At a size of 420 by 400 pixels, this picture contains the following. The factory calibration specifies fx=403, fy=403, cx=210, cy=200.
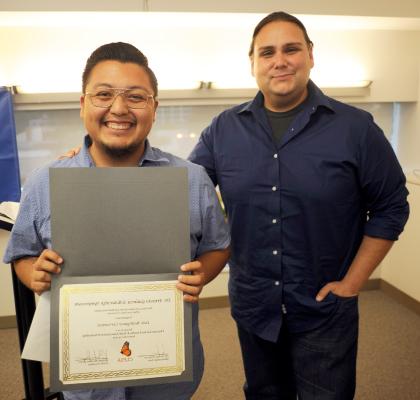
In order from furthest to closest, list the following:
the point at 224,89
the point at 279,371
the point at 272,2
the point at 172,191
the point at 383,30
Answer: the point at 383,30, the point at 224,89, the point at 272,2, the point at 279,371, the point at 172,191

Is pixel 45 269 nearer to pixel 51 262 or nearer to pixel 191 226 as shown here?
pixel 51 262

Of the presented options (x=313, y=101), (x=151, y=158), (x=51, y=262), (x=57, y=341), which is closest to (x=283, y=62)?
(x=313, y=101)

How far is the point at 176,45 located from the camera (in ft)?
9.92

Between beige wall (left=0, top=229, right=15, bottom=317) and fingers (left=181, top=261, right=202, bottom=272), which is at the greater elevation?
fingers (left=181, top=261, right=202, bottom=272)

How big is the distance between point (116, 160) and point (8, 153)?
81.2 inches

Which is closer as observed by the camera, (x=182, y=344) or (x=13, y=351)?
(x=182, y=344)

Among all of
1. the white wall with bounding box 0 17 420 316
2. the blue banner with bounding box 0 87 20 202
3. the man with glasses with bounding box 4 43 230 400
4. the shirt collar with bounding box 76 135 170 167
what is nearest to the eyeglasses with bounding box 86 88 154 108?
the man with glasses with bounding box 4 43 230 400

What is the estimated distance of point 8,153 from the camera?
2842mm

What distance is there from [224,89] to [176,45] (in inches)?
19.0

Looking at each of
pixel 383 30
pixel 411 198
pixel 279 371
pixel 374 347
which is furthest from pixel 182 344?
pixel 383 30

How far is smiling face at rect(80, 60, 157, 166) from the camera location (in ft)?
3.49

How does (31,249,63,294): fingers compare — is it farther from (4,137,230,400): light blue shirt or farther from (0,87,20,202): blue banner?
(0,87,20,202): blue banner

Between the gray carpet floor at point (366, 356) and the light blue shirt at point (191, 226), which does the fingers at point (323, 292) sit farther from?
A: the gray carpet floor at point (366, 356)

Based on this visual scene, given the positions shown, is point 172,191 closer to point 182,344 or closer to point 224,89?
point 182,344
